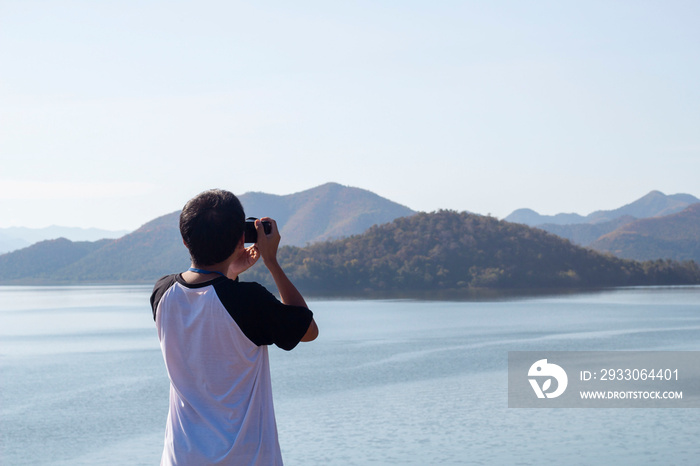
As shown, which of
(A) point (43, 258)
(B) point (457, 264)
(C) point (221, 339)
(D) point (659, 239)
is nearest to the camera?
(C) point (221, 339)

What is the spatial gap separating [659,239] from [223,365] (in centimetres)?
10598

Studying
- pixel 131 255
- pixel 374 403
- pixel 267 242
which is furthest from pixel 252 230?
pixel 131 255

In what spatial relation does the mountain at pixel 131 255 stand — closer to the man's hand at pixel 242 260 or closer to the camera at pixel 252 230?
the man's hand at pixel 242 260

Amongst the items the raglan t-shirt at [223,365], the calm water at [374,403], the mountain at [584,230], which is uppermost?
the mountain at [584,230]

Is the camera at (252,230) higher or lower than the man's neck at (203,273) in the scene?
higher

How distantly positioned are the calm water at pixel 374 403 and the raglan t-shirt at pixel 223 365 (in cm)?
675

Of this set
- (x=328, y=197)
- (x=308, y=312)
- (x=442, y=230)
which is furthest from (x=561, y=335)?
(x=328, y=197)

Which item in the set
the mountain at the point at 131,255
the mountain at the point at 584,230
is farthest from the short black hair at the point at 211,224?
the mountain at the point at 584,230

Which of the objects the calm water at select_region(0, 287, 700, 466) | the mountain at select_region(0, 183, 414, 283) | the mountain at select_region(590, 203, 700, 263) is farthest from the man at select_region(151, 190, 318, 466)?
the mountain at select_region(590, 203, 700, 263)

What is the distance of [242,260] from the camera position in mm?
1783

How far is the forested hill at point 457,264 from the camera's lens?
6488cm

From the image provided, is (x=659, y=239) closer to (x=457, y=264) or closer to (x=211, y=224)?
(x=457, y=264)

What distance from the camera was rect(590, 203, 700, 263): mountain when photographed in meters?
92.8

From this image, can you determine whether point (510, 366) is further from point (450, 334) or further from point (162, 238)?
point (162, 238)
